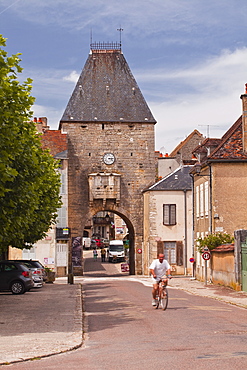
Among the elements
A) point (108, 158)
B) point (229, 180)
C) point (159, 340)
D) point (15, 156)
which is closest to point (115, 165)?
point (108, 158)

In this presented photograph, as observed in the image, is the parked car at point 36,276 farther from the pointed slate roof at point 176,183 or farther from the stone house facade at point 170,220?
the pointed slate roof at point 176,183

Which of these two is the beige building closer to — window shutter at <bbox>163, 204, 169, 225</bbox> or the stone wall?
window shutter at <bbox>163, 204, 169, 225</bbox>

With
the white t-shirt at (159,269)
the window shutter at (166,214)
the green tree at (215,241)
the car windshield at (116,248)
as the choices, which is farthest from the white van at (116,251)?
the white t-shirt at (159,269)

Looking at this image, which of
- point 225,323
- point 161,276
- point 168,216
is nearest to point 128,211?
point 168,216

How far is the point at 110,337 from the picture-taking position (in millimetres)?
11500

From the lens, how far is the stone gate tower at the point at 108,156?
50.9 m

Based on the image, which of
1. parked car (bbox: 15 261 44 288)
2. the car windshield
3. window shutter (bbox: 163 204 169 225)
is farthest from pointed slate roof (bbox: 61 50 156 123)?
parked car (bbox: 15 261 44 288)

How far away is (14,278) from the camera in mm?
25000

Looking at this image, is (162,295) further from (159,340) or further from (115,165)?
(115,165)

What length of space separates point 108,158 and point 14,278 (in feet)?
90.1

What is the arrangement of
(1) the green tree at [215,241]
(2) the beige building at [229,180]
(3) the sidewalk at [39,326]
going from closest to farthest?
(3) the sidewalk at [39,326] < (1) the green tree at [215,241] < (2) the beige building at [229,180]

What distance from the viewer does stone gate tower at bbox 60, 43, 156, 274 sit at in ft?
167

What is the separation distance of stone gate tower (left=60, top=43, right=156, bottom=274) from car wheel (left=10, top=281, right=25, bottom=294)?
Answer: 25.1 meters

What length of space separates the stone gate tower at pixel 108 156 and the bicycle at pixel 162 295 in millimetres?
33627
